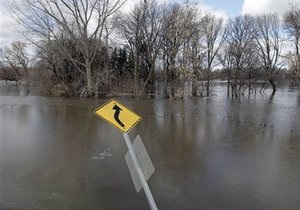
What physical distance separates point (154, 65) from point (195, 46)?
4.46 metres

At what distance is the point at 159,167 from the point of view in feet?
18.2

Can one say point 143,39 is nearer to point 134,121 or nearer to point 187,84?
point 187,84

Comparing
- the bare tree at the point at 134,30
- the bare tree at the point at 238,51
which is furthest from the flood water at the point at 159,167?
the bare tree at the point at 238,51

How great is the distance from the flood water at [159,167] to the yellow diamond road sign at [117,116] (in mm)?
1508

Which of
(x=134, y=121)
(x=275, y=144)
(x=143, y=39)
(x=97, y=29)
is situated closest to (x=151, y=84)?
(x=143, y=39)

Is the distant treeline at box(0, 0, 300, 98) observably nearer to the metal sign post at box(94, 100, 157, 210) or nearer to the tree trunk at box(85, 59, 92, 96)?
the tree trunk at box(85, 59, 92, 96)

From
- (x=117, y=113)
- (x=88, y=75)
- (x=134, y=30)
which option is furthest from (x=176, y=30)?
(x=117, y=113)

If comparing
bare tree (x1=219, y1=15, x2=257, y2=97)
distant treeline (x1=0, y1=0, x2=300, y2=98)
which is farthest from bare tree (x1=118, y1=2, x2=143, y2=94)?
bare tree (x1=219, y1=15, x2=257, y2=97)

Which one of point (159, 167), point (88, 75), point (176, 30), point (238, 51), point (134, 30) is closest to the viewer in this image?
point (159, 167)

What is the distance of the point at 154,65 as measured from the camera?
2598 centimetres

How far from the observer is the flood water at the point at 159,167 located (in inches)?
162

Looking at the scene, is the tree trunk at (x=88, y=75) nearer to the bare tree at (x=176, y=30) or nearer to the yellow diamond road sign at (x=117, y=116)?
the bare tree at (x=176, y=30)

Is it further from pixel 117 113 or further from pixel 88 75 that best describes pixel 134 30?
pixel 117 113

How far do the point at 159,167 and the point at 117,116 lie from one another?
279cm
